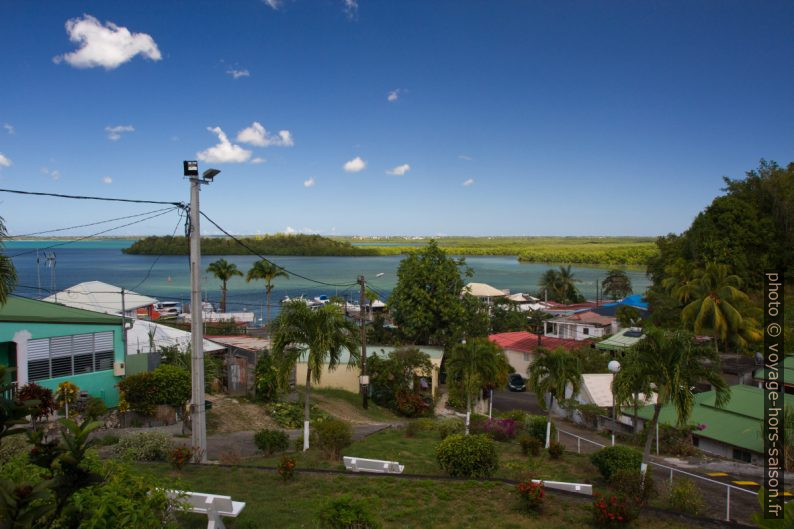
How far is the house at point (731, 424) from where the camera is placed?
681 inches

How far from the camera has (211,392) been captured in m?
21.3

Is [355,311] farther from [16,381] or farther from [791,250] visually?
[16,381]

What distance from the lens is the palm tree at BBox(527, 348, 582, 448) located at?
16.3 metres

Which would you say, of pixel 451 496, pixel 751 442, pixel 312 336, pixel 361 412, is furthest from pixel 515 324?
pixel 451 496

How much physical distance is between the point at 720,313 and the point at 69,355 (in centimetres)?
3790

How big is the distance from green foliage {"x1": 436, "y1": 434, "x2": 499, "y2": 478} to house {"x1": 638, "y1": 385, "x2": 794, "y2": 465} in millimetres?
9966

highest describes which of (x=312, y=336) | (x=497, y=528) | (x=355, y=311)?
(x=312, y=336)

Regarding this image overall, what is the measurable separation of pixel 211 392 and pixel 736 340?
34424 mm

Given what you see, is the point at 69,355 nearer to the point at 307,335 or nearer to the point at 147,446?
the point at 147,446

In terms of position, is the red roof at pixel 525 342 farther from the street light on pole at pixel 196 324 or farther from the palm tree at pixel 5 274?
the palm tree at pixel 5 274

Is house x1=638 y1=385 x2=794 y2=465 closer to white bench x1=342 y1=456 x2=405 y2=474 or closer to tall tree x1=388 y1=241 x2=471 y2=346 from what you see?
white bench x1=342 y1=456 x2=405 y2=474

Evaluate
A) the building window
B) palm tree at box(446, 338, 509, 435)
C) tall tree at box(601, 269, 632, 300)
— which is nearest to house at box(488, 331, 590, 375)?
palm tree at box(446, 338, 509, 435)

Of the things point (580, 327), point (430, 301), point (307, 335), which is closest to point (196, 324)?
point (307, 335)

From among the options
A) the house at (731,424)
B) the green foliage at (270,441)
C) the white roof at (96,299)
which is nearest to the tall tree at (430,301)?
the house at (731,424)
